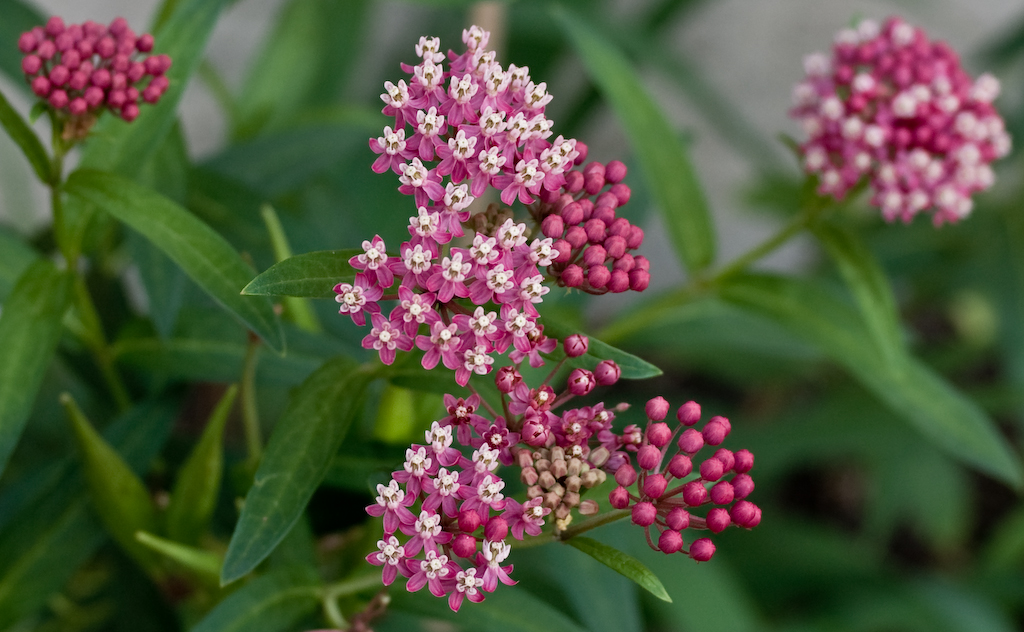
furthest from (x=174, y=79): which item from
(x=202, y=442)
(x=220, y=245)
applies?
(x=202, y=442)

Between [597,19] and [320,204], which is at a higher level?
[597,19]

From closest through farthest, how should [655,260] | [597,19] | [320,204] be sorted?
[320,204]
[597,19]
[655,260]

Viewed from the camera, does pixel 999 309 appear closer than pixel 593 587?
No

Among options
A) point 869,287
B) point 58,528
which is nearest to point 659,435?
point 869,287

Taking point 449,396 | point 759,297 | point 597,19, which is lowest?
point 449,396

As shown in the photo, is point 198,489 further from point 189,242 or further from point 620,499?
point 620,499

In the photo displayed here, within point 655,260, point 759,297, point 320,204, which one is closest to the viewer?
point 759,297

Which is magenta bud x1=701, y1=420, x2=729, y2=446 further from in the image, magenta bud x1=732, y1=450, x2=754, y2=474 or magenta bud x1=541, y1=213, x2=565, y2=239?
magenta bud x1=541, y1=213, x2=565, y2=239

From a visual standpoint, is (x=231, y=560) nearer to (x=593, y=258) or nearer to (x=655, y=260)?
(x=593, y=258)
